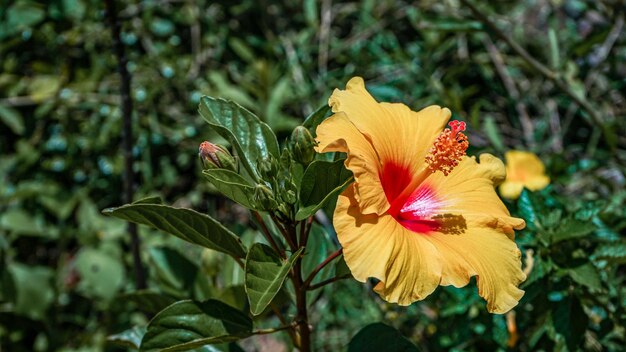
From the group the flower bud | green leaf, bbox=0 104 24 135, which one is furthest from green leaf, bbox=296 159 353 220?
green leaf, bbox=0 104 24 135

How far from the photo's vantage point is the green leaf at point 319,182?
918 mm

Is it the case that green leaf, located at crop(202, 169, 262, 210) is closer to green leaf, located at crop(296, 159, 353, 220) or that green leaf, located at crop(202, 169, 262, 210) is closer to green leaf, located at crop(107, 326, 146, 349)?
green leaf, located at crop(296, 159, 353, 220)

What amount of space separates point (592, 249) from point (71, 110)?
180 centimetres

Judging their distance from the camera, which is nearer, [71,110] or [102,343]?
[102,343]

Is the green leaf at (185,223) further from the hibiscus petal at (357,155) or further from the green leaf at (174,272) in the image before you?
the green leaf at (174,272)

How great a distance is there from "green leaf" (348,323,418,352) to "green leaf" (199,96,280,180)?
312 millimetres

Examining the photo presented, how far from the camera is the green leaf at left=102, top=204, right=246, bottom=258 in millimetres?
918

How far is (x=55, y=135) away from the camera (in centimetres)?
244

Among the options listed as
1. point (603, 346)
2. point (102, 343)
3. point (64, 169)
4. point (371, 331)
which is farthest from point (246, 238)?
point (64, 169)

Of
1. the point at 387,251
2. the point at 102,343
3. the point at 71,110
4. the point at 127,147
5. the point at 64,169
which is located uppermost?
the point at 387,251

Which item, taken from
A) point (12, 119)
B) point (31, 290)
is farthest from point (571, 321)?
point (12, 119)

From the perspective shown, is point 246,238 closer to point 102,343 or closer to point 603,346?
point 603,346

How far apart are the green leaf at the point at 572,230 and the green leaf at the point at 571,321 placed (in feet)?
0.34

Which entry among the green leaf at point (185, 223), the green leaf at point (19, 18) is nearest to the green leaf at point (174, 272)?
the green leaf at point (185, 223)
